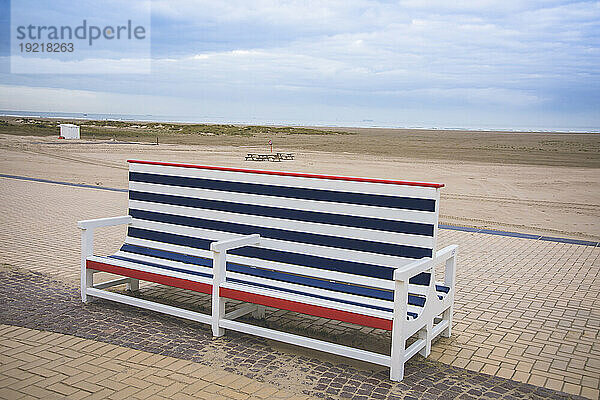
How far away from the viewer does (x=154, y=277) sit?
5.16m

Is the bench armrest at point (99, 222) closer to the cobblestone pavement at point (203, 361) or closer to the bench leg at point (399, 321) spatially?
the cobblestone pavement at point (203, 361)

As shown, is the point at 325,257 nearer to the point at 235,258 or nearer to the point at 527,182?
the point at 235,258

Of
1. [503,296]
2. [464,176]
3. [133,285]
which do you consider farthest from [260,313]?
[464,176]

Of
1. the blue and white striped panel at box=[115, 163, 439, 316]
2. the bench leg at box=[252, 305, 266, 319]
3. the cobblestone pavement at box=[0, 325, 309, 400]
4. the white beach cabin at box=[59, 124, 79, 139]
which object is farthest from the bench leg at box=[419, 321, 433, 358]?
the white beach cabin at box=[59, 124, 79, 139]

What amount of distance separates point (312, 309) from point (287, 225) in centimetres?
103

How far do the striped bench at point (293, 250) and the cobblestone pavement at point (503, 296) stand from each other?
0.48m

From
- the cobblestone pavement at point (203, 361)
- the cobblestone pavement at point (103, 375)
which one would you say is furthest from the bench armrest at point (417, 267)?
the cobblestone pavement at point (103, 375)

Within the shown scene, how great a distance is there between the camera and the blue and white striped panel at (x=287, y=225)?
4.61 m

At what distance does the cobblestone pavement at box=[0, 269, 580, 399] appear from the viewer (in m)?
4.07

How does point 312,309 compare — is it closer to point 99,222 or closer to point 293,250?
point 293,250

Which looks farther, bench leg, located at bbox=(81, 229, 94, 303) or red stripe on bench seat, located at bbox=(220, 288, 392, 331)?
bench leg, located at bbox=(81, 229, 94, 303)

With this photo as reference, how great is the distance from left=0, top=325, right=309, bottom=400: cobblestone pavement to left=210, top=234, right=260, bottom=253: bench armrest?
889 millimetres

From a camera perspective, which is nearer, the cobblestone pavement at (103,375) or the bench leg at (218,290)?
the cobblestone pavement at (103,375)

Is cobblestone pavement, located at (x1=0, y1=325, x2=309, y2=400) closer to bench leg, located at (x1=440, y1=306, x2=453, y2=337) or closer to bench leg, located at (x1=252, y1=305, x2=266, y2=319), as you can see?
bench leg, located at (x1=252, y1=305, x2=266, y2=319)
